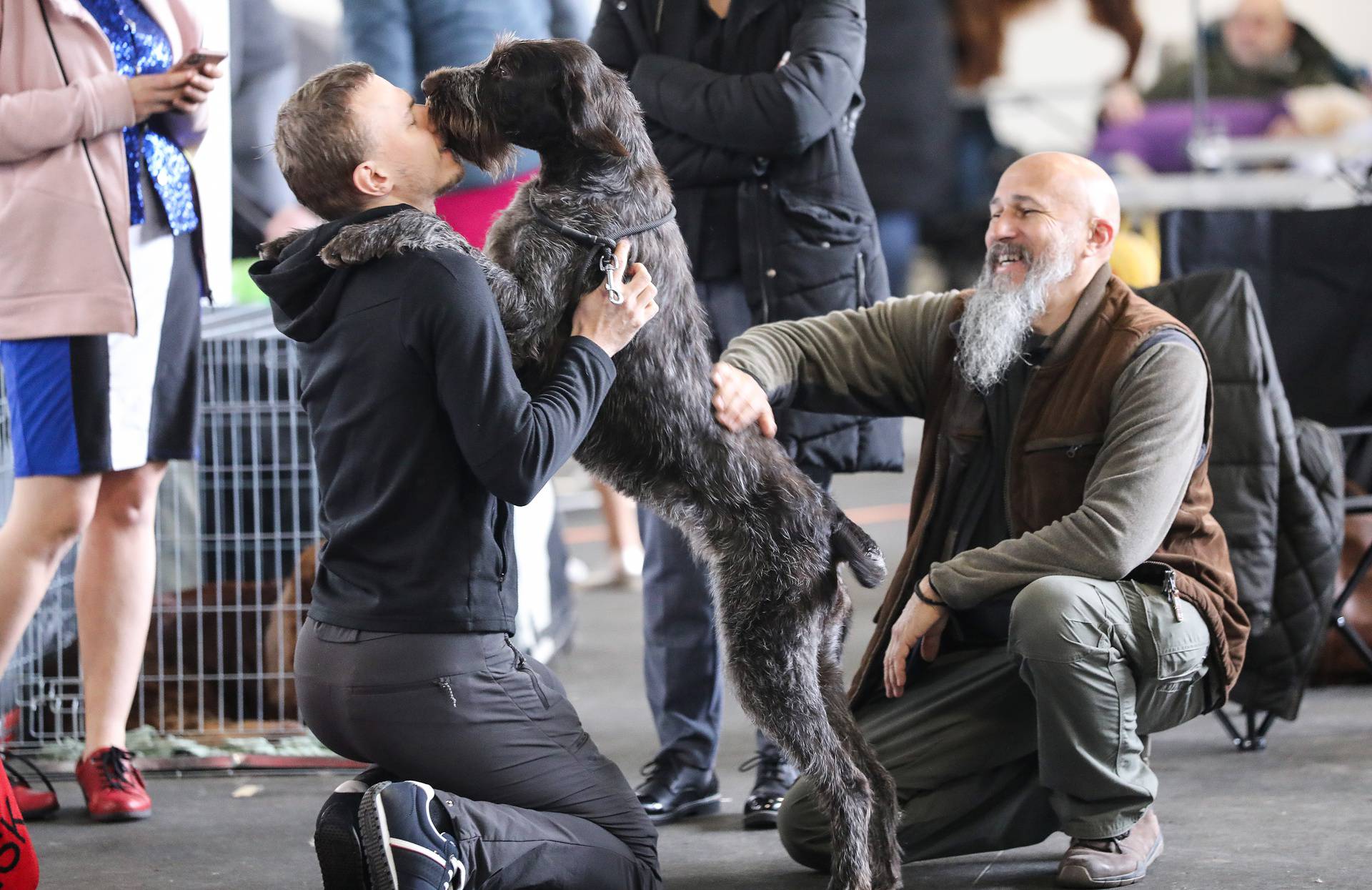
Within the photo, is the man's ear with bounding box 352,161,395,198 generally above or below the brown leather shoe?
above

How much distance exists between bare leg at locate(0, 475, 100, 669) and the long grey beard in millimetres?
1604

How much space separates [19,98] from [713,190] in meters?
1.24

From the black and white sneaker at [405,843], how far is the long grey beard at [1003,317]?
114cm

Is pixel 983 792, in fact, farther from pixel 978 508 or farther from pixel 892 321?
pixel 892 321

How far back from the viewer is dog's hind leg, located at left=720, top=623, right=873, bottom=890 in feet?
7.15

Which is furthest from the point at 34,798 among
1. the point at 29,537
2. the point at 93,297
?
the point at 93,297

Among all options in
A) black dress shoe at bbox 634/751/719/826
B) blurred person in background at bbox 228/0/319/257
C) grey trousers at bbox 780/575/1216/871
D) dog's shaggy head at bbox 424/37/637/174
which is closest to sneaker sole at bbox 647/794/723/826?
black dress shoe at bbox 634/751/719/826

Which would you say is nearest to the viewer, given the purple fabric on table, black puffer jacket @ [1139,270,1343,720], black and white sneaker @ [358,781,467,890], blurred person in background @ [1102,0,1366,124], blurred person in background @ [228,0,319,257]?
black and white sneaker @ [358,781,467,890]

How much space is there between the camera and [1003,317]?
2.43 m

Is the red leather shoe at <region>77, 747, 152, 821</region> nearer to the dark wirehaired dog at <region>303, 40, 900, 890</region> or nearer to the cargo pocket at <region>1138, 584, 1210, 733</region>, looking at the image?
the dark wirehaired dog at <region>303, 40, 900, 890</region>

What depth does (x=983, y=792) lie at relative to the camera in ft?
8.11

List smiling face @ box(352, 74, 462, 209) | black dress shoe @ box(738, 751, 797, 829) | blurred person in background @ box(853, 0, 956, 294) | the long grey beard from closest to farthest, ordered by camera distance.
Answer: smiling face @ box(352, 74, 462, 209) → the long grey beard → black dress shoe @ box(738, 751, 797, 829) → blurred person in background @ box(853, 0, 956, 294)

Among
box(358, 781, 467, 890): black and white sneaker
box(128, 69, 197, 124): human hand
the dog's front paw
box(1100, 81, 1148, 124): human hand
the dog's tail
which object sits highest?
box(1100, 81, 1148, 124): human hand

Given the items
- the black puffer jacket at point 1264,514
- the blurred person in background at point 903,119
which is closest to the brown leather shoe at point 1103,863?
the black puffer jacket at point 1264,514
